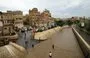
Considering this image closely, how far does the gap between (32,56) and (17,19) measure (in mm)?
65889

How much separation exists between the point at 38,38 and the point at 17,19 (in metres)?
42.9

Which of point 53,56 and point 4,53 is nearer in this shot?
point 4,53

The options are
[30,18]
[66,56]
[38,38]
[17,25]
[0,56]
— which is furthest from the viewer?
[30,18]

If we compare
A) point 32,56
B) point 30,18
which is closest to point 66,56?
point 32,56

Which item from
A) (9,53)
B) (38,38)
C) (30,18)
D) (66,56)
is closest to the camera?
(9,53)

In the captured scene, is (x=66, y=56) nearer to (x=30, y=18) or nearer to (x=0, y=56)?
(x=0, y=56)

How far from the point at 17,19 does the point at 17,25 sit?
4.67 m

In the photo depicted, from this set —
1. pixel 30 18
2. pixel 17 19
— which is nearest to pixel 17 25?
pixel 17 19

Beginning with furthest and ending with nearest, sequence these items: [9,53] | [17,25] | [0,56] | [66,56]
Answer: [17,25]
[66,56]
[9,53]
[0,56]

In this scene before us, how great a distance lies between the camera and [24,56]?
88.4 feet

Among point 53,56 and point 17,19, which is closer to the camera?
point 53,56

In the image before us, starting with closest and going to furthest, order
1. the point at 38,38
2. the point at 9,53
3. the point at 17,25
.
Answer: the point at 9,53 < the point at 38,38 < the point at 17,25

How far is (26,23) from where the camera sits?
110125 millimetres

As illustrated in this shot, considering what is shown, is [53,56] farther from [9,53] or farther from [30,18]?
[30,18]
